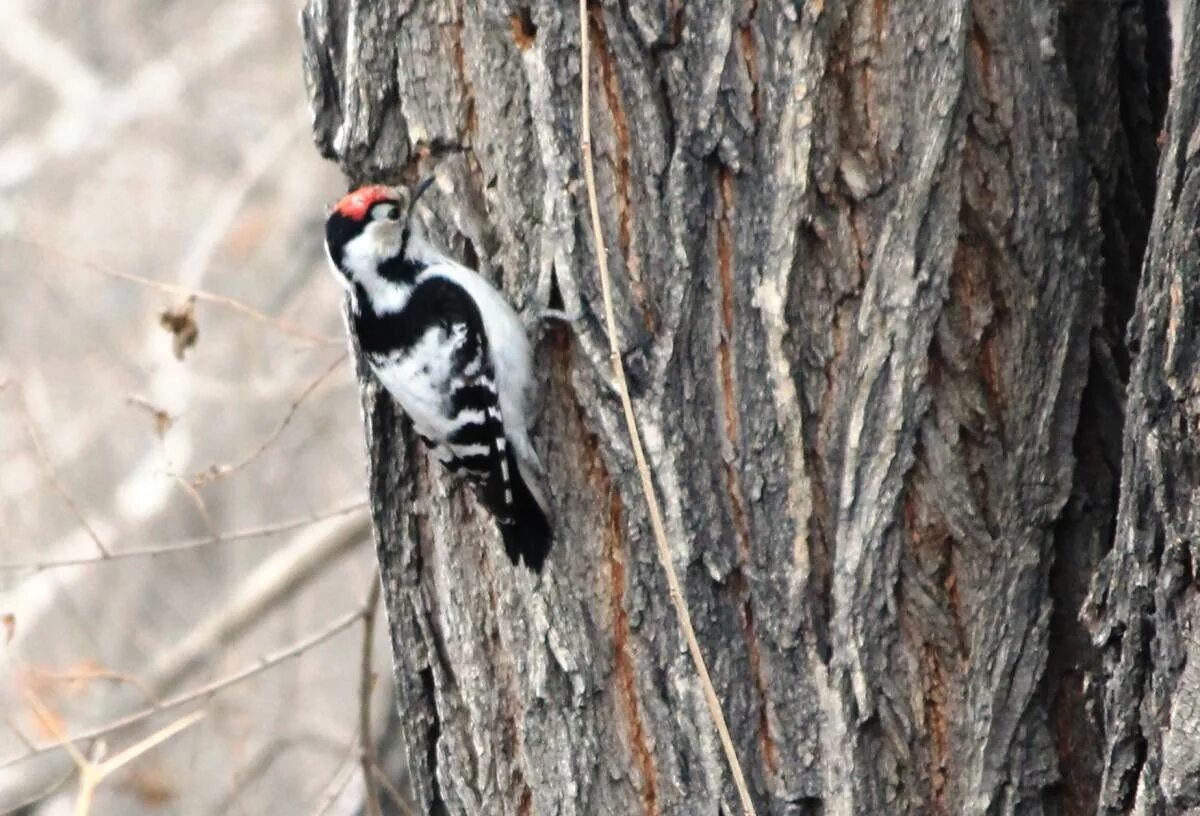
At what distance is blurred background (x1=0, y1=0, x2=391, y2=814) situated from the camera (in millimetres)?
6461

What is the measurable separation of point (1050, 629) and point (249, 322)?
4128 mm

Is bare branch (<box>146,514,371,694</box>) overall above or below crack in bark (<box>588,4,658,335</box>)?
above

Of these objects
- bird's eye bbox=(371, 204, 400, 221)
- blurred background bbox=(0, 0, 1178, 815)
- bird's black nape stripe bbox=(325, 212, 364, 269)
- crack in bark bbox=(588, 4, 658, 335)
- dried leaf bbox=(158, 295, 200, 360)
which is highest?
blurred background bbox=(0, 0, 1178, 815)

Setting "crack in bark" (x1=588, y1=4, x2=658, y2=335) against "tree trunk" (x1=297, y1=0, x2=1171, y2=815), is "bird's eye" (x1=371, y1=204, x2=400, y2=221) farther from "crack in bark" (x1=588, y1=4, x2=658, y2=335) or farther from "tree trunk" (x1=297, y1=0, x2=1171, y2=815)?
"crack in bark" (x1=588, y1=4, x2=658, y2=335)

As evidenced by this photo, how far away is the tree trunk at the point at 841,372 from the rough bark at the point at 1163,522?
0.28m

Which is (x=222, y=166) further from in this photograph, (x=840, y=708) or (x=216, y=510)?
(x=840, y=708)

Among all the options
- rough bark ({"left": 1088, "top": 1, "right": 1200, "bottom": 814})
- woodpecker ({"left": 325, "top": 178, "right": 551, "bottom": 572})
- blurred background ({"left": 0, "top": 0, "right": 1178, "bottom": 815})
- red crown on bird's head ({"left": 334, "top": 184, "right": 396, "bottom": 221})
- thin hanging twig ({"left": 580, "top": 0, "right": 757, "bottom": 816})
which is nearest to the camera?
rough bark ({"left": 1088, "top": 1, "right": 1200, "bottom": 814})

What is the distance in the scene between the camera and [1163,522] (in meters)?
2.21

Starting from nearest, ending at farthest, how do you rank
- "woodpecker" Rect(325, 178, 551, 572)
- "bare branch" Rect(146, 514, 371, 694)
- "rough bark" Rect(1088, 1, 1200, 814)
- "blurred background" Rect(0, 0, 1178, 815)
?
1. "rough bark" Rect(1088, 1, 1200, 814)
2. "woodpecker" Rect(325, 178, 551, 572)
3. "bare branch" Rect(146, 514, 371, 694)
4. "blurred background" Rect(0, 0, 1178, 815)

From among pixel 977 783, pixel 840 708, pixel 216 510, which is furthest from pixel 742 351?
pixel 216 510

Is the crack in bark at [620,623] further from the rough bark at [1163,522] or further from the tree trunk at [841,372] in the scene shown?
the rough bark at [1163,522]

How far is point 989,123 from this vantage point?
267 cm

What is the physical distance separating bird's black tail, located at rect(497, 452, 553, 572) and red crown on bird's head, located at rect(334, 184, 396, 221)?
64 centimetres

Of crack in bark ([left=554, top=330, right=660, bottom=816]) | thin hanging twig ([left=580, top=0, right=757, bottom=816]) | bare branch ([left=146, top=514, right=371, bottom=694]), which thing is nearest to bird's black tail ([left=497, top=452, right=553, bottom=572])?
crack in bark ([left=554, top=330, right=660, bottom=816])
